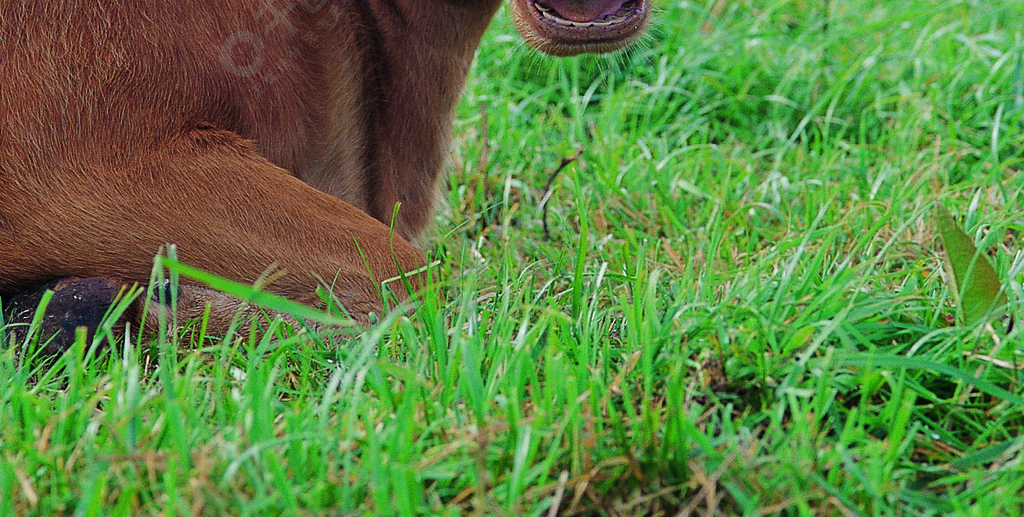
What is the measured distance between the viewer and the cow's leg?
1.96 metres

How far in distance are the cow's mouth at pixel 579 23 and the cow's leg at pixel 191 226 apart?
742 mm

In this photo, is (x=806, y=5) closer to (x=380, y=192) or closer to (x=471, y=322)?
(x=380, y=192)

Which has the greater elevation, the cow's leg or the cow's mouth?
the cow's mouth

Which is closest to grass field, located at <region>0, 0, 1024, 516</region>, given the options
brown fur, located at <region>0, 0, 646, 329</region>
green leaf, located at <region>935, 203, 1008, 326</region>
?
green leaf, located at <region>935, 203, 1008, 326</region>

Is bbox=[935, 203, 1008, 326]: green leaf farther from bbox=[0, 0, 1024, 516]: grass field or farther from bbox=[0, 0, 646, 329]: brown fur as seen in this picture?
bbox=[0, 0, 646, 329]: brown fur

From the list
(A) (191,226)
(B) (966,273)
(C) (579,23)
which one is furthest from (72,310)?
(B) (966,273)

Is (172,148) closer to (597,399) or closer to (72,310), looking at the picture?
(72,310)

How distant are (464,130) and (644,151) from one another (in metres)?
0.66

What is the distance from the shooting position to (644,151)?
3367 millimetres

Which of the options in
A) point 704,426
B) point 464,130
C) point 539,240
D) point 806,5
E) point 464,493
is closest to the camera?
point 464,493

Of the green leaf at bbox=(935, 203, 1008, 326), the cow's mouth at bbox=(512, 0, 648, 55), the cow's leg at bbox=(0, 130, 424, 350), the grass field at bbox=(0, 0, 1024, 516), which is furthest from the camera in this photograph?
the cow's mouth at bbox=(512, 0, 648, 55)

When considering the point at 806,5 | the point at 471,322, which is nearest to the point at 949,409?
the point at 471,322

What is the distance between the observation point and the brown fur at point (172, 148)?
1.97 metres

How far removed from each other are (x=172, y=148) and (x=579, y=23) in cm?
100
